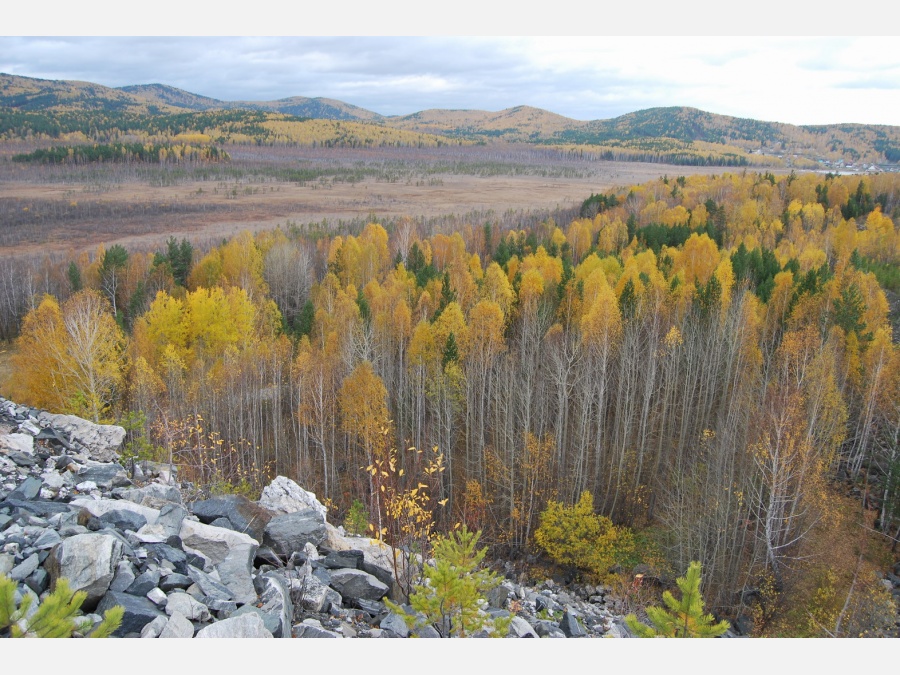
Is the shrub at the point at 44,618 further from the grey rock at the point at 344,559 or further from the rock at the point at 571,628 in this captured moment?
the rock at the point at 571,628

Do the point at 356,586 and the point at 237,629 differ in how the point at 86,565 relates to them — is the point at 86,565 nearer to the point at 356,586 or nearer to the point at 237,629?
the point at 237,629

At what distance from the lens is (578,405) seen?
35.8m

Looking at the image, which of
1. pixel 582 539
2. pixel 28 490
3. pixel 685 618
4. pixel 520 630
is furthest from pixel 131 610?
pixel 582 539

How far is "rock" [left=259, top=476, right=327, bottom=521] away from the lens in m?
15.8

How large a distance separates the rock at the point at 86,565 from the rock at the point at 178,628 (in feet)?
4.46

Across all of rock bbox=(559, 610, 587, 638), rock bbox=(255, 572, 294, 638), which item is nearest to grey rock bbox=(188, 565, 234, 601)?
rock bbox=(255, 572, 294, 638)

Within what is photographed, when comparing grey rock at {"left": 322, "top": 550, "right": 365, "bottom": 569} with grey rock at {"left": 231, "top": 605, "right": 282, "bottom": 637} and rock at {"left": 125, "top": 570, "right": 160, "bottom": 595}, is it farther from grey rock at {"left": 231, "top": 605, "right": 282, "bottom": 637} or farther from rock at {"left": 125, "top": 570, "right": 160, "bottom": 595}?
rock at {"left": 125, "top": 570, "right": 160, "bottom": 595}

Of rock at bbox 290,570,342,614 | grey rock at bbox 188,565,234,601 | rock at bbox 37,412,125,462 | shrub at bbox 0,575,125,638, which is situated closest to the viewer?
shrub at bbox 0,575,125,638

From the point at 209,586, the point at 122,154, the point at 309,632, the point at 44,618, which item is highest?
the point at 122,154

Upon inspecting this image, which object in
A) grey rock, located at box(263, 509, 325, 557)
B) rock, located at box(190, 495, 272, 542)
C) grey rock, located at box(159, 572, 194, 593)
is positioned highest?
grey rock, located at box(159, 572, 194, 593)

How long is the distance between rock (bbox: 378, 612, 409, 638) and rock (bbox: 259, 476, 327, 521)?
19.6 feet

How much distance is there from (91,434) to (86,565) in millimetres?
9074

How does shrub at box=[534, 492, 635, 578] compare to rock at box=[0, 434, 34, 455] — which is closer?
rock at box=[0, 434, 34, 455]

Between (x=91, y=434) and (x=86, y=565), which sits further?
(x=91, y=434)
